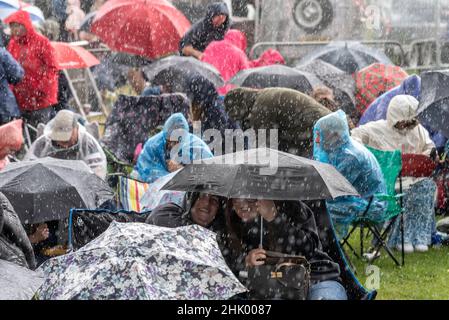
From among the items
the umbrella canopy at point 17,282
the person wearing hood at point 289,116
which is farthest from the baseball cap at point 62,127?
the umbrella canopy at point 17,282

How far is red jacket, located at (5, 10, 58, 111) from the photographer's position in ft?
40.6

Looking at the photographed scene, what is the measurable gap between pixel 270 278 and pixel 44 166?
8.84 feet

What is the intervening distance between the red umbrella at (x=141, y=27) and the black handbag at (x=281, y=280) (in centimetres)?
846

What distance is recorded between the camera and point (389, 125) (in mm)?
10008

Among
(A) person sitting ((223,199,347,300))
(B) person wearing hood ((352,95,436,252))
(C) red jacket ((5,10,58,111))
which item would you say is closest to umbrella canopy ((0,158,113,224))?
(A) person sitting ((223,199,347,300))

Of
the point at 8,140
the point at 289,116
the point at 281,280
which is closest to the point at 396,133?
the point at 289,116

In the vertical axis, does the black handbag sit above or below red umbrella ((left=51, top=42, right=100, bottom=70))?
above

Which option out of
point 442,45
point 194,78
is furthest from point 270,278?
point 442,45

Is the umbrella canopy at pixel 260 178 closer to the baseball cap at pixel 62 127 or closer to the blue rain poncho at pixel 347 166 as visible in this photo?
the blue rain poncho at pixel 347 166

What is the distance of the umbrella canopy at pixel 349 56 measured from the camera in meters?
14.4

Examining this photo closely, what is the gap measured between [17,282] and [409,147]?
5806 millimetres

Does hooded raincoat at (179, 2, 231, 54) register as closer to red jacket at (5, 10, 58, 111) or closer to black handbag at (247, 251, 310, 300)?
red jacket at (5, 10, 58, 111)

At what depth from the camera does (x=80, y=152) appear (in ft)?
31.3

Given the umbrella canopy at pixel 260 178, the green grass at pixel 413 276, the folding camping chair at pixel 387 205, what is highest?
the umbrella canopy at pixel 260 178
